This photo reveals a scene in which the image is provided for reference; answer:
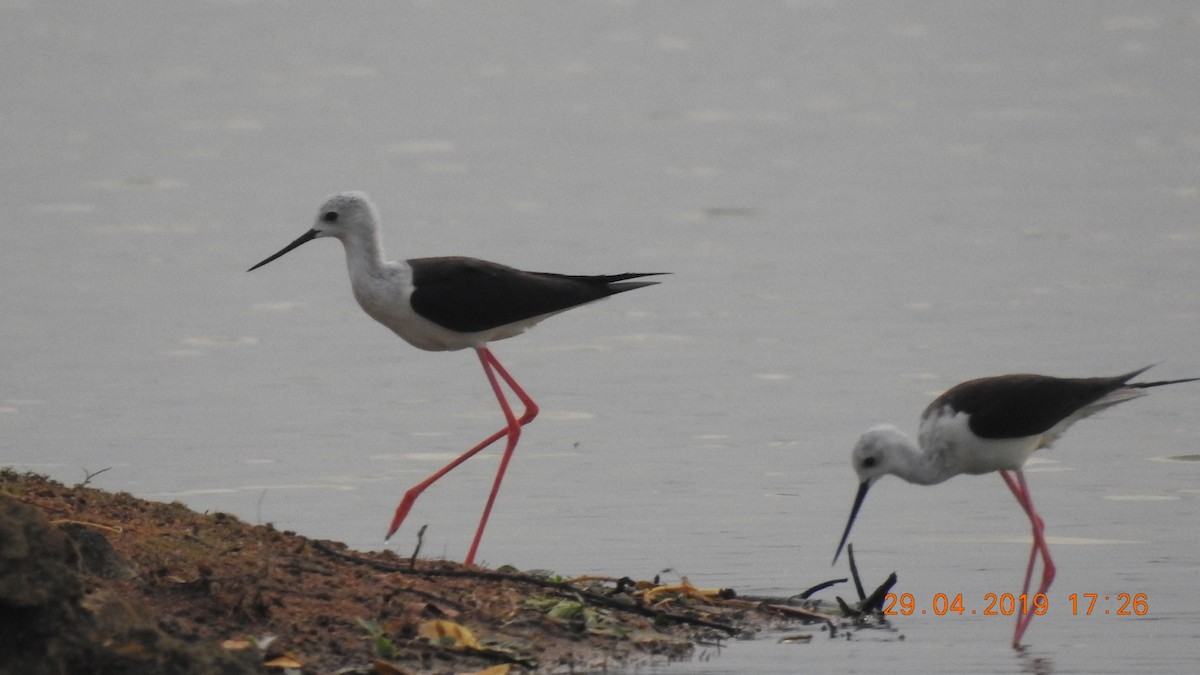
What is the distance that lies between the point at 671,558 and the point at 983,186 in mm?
13501

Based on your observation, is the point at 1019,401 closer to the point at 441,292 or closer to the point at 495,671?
the point at 441,292

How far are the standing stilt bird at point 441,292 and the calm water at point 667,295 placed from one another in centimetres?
100

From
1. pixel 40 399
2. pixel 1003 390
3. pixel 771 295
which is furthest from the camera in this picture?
pixel 771 295

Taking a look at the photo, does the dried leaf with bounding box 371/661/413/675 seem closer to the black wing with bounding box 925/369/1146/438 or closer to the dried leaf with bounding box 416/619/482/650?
the dried leaf with bounding box 416/619/482/650

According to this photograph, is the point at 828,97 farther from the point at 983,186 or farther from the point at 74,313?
the point at 74,313

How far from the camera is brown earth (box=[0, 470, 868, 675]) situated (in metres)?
6.00

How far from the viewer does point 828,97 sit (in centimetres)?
3100

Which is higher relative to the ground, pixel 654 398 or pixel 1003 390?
pixel 1003 390

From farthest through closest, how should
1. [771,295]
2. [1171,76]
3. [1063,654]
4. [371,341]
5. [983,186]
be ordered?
1. [1171,76]
2. [983,186]
3. [771,295]
4. [371,341]
5. [1063,654]

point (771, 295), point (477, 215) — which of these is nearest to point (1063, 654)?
point (771, 295)

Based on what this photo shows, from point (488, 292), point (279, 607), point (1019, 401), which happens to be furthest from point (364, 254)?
point (1019, 401)

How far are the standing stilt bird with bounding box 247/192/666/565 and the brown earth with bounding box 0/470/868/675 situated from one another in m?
1.66
